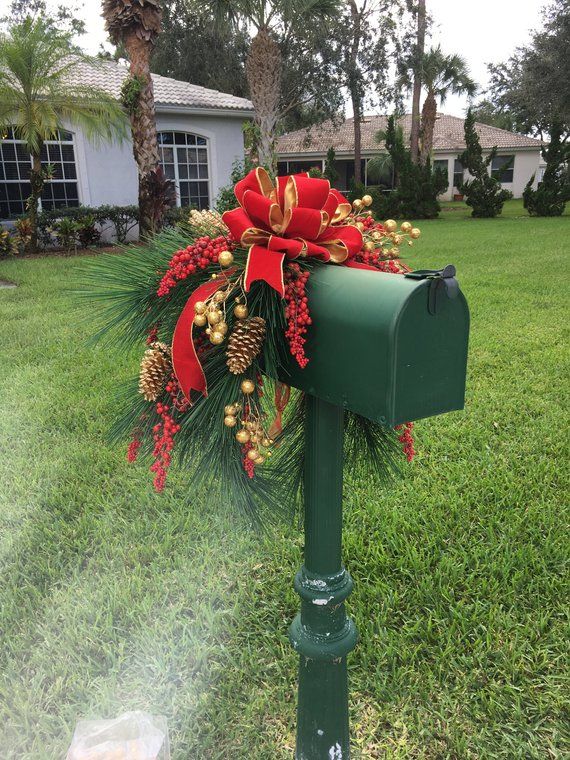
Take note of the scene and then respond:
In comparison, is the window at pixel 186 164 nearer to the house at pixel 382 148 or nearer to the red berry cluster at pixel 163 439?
the house at pixel 382 148

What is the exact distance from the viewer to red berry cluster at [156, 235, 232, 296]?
989mm

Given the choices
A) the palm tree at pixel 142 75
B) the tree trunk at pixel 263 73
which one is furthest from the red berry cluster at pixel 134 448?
the tree trunk at pixel 263 73

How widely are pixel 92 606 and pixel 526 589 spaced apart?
5.06ft

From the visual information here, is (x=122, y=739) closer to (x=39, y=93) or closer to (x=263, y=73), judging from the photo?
(x=39, y=93)

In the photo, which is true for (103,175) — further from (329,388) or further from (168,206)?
(329,388)

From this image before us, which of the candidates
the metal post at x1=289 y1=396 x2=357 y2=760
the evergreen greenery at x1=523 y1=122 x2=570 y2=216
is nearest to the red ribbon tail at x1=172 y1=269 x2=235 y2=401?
the metal post at x1=289 y1=396 x2=357 y2=760

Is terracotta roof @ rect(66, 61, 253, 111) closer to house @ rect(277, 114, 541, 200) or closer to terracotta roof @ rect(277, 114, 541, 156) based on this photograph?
terracotta roof @ rect(277, 114, 541, 156)

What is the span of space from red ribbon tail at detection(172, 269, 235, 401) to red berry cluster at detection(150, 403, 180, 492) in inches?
4.2

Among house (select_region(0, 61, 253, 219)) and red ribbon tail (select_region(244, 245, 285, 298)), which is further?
house (select_region(0, 61, 253, 219))

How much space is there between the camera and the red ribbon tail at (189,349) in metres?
0.94

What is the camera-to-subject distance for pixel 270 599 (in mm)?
2154

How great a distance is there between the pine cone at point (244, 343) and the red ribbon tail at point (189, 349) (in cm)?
6

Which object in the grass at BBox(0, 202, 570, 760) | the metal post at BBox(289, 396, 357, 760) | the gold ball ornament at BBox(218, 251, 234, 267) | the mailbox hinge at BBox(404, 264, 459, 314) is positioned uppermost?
the gold ball ornament at BBox(218, 251, 234, 267)

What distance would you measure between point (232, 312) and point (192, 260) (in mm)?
116
